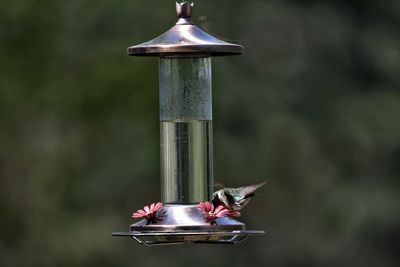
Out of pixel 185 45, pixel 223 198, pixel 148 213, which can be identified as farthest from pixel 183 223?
pixel 185 45

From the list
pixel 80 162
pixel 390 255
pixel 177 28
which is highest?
pixel 177 28

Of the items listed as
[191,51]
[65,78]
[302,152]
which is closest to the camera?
[191,51]

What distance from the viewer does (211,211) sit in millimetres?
7707

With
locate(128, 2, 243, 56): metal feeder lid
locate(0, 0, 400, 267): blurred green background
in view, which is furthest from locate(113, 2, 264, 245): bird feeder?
locate(0, 0, 400, 267): blurred green background

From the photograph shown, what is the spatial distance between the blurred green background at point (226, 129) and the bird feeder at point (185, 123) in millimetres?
7974

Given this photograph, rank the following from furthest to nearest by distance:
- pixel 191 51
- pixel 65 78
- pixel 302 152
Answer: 1. pixel 302 152
2. pixel 65 78
3. pixel 191 51

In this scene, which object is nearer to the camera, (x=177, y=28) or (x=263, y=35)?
(x=177, y=28)

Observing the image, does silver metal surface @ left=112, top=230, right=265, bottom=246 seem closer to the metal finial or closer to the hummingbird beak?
the hummingbird beak

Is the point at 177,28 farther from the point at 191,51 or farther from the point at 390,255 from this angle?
the point at 390,255

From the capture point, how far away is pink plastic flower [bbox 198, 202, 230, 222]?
7676 mm

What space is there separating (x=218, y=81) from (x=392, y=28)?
224 cm

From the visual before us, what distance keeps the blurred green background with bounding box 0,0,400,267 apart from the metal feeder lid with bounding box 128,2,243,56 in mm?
8197

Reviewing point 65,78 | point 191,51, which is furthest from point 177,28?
point 65,78

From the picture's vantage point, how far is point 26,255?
683 inches
